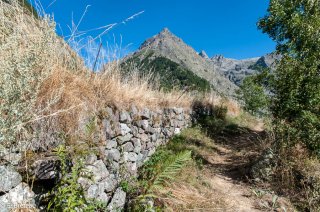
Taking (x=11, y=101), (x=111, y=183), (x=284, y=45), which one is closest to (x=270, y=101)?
(x=284, y=45)

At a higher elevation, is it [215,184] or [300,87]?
[300,87]

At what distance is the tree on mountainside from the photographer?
250 inches

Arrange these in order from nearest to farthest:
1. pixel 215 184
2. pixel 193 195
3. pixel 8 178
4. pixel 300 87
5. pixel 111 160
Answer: pixel 8 178
pixel 111 160
pixel 193 195
pixel 215 184
pixel 300 87

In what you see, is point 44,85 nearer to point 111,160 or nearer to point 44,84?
point 44,84

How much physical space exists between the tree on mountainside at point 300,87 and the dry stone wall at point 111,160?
3.22m

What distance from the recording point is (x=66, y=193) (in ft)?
9.37

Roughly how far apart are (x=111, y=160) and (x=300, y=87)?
4.97 meters

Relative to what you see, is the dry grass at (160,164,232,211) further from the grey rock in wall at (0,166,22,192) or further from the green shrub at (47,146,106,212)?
the grey rock in wall at (0,166,22,192)

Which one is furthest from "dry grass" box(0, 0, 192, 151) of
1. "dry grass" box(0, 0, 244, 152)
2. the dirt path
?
the dirt path

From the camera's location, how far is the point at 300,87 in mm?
6688

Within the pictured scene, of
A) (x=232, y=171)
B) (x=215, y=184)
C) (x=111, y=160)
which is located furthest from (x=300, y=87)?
(x=111, y=160)

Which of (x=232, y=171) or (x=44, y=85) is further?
(x=232, y=171)

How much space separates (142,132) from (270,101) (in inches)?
146

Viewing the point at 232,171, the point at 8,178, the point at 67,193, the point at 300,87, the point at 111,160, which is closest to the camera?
the point at 8,178
